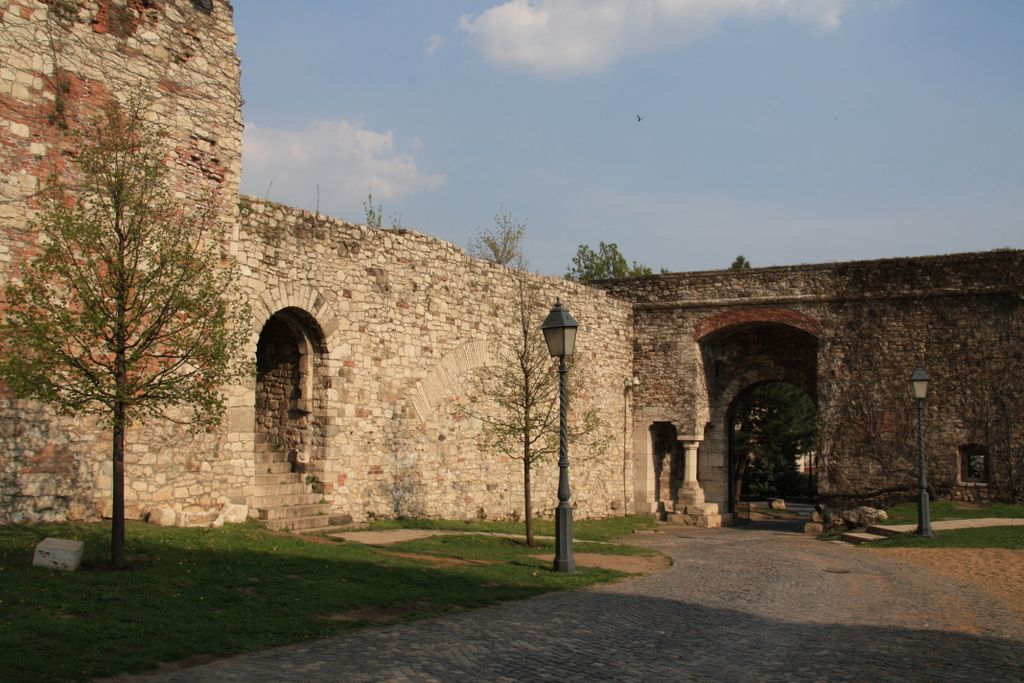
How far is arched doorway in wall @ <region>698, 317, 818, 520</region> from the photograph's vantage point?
24641mm

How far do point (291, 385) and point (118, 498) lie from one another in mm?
6501

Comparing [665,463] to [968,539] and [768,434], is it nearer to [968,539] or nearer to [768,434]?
[768,434]

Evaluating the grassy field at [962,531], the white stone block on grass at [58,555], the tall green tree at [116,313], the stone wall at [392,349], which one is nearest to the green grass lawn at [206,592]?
the white stone block on grass at [58,555]

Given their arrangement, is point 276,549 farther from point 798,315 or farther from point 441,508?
point 798,315

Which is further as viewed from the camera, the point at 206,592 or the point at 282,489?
the point at 282,489

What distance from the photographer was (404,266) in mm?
16891

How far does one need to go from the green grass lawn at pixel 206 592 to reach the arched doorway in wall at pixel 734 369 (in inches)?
539

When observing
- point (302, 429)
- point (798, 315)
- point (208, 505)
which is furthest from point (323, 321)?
point (798, 315)

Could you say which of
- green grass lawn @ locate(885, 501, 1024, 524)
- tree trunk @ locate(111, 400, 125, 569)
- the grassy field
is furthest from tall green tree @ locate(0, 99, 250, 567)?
green grass lawn @ locate(885, 501, 1024, 524)

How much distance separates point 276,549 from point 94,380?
126 inches

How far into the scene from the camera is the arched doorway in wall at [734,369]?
24.6 metres

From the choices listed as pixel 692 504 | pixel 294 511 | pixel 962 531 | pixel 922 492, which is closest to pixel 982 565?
pixel 922 492

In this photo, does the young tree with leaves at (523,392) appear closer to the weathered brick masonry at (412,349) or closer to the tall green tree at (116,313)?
the weathered brick masonry at (412,349)

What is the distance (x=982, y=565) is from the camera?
1346 centimetres
